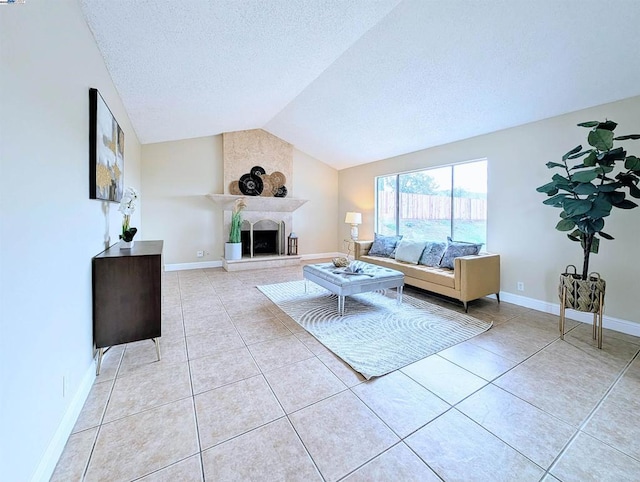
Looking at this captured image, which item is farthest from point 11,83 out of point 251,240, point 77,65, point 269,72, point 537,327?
point 251,240

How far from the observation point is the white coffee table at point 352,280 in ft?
10.4

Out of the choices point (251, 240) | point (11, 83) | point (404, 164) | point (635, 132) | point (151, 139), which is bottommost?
point (251, 240)

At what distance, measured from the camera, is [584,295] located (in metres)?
2.58

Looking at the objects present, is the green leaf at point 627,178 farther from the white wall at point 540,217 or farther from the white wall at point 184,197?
the white wall at point 184,197

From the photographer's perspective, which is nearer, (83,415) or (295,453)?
(295,453)

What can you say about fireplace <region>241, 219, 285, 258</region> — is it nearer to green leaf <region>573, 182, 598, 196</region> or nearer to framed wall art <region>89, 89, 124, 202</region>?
framed wall art <region>89, 89, 124, 202</region>

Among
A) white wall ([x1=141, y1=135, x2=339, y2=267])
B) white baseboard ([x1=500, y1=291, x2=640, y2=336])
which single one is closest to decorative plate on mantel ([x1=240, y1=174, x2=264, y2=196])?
white wall ([x1=141, y1=135, x2=339, y2=267])

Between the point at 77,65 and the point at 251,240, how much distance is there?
4.54 metres

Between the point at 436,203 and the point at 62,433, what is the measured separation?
5121mm

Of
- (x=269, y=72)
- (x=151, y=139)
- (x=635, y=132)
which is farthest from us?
(x=151, y=139)

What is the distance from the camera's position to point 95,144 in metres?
2.04

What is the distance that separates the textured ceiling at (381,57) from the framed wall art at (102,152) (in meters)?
0.56

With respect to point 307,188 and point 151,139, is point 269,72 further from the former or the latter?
point 307,188

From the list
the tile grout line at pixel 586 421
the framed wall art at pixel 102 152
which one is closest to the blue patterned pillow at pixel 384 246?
the tile grout line at pixel 586 421
